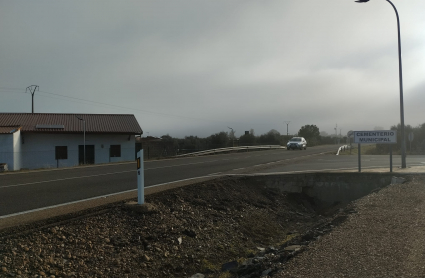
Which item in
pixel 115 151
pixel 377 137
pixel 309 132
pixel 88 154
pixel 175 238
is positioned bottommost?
pixel 175 238

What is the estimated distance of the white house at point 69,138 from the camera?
31891 mm

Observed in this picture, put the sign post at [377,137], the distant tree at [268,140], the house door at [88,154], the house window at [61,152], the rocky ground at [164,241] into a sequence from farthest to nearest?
the distant tree at [268,140]
the house door at [88,154]
the house window at [61,152]
the sign post at [377,137]
the rocky ground at [164,241]

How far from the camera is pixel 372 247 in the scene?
566cm

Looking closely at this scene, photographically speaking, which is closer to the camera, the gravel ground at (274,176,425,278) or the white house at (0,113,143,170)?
the gravel ground at (274,176,425,278)

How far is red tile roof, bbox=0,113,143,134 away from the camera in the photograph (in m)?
35.5

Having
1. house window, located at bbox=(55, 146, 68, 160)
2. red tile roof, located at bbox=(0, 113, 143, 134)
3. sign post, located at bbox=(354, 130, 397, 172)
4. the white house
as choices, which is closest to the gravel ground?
sign post, located at bbox=(354, 130, 397, 172)

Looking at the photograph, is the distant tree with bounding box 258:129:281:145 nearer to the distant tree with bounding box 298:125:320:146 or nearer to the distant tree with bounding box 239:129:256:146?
the distant tree with bounding box 239:129:256:146

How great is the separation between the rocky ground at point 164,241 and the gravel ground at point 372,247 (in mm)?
412

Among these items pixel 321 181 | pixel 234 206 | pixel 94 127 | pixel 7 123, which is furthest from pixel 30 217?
pixel 7 123

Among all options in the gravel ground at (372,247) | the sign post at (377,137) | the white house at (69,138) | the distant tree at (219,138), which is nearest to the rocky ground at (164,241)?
the gravel ground at (372,247)

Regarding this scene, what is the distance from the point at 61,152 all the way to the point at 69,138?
5.44ft

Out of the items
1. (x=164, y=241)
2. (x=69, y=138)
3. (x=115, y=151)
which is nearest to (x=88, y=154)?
(x=69, y=138)

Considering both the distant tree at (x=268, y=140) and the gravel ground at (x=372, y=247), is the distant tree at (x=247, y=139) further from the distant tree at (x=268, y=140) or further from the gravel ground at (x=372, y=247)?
the gravel ground at (x=372, y=247)

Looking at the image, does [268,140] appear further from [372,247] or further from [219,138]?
[372,247]
